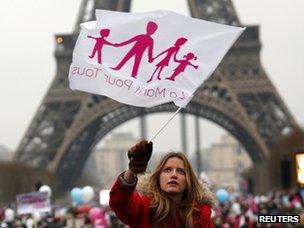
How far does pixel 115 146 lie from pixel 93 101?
5812 inches

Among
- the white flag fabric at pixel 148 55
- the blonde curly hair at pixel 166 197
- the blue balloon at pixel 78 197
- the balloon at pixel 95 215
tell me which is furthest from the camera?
the blue balloon at pixel 78 197

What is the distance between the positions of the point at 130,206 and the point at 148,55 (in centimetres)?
167

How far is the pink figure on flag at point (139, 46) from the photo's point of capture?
5.52 m

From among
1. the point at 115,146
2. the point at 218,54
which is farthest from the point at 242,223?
the point at 115,146

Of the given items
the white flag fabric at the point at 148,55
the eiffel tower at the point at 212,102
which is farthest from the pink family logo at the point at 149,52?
the eiffel tower at the point at 212,102

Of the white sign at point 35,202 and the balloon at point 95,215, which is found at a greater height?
the white sign at point 35,202

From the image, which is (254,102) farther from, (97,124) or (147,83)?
(147,83)

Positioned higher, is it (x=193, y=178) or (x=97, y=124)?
(x=97, y=124)

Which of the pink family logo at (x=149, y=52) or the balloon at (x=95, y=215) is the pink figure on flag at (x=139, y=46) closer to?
the pink family logo at (x=149, y=52)

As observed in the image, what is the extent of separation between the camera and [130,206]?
13.3ft

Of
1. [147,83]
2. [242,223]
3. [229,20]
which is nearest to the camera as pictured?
[147,83]

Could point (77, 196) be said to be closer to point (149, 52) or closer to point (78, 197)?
point (78, 197)

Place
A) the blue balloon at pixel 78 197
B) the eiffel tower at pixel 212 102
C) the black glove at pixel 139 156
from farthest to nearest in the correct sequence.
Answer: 1. the eiffel tower at pixel 212 102
2. the blue balloon at pixel 78 197
3. the black glove at pixel 139 156

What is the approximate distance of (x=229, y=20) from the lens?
1864 inches
